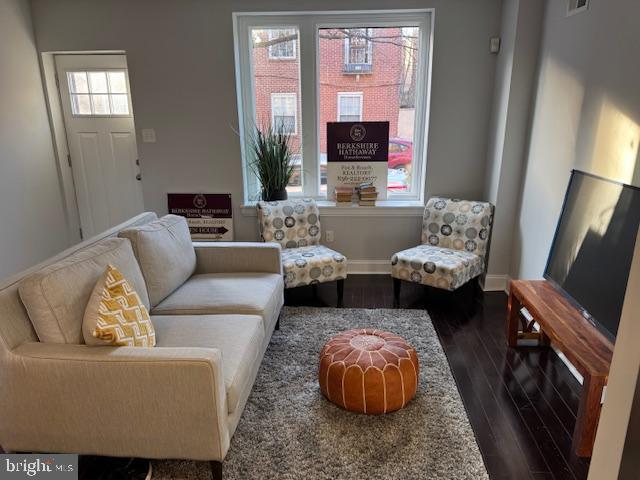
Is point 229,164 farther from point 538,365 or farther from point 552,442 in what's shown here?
point 552,442

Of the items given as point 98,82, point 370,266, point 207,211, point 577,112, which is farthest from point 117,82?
point 577,112

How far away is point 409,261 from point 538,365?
1.12 metres

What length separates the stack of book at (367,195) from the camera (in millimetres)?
3910

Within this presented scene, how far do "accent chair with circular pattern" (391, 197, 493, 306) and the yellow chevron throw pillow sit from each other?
203 cm

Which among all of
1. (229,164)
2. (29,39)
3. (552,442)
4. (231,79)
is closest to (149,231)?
(229,164)

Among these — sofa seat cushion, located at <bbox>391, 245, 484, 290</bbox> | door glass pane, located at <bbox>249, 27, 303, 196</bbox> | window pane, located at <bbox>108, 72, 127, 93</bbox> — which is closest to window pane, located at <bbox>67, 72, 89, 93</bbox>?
window pane, located at <bbox>108, 72, 127, 93</bbox>

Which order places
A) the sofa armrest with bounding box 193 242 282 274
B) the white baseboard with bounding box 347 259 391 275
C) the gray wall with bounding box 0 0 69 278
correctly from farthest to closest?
the white baseboard with bounding box 347 259 391 275 < the gray wall with bounding box 0 0 69 278 < the sofa armrest with bounding box 193 242 282 274

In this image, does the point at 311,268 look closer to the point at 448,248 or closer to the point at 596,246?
the point at 448,248

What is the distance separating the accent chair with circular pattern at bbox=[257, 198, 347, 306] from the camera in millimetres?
3270

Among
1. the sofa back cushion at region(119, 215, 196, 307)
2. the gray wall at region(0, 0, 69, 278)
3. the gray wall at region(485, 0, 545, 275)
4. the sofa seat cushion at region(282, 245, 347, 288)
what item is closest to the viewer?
the sofa back cushion at region(119, 215, 196, 307)

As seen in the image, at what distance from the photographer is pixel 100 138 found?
4.02m

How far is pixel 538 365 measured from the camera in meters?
2.58

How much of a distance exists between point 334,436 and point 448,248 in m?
2.08

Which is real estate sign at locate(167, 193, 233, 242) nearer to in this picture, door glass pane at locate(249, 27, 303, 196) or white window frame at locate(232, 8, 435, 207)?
white window frame at locate(232, 8, 435, 207)
